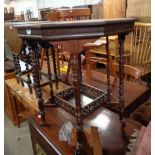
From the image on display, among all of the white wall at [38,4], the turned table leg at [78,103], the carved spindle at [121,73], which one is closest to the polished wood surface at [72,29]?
the turned table leg at [78,103]

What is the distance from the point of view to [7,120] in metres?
2.72

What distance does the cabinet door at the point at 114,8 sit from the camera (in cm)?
323

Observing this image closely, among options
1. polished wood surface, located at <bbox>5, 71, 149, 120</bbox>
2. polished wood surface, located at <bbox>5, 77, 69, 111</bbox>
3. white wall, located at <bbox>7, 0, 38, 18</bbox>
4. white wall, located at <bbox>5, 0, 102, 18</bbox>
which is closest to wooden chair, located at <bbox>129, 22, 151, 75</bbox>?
polished wood surface, located at <bbox>5, 71, 149, 120</bbox>

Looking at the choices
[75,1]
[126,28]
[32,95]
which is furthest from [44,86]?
[75,1]

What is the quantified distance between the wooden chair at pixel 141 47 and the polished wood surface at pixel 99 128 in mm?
1232

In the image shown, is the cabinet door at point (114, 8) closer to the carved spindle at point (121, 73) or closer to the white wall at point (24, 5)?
the carved spindle at point (121, 73)

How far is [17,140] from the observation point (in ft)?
7.45

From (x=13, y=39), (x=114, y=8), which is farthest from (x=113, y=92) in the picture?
(x=114, y=8)

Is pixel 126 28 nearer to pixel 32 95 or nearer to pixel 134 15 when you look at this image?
pixel 32 95

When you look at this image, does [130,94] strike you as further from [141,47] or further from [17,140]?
[17,140]

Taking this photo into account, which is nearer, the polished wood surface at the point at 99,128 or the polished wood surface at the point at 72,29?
the polished wood surface at the point at 72,29

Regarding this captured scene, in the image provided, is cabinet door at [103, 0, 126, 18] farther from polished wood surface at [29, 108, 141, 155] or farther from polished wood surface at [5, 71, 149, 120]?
polished wood surface at [29, 108, 141, 155]
